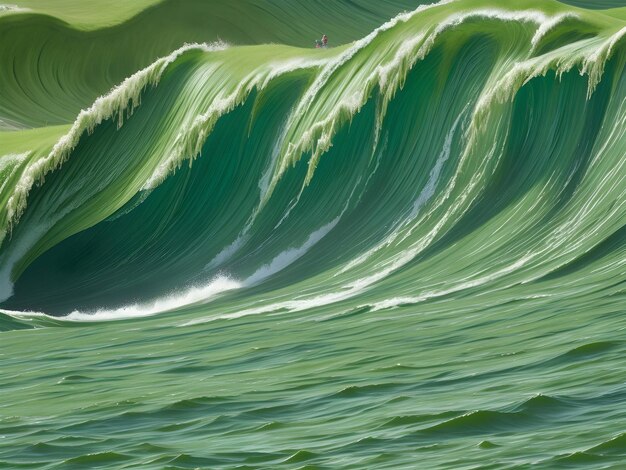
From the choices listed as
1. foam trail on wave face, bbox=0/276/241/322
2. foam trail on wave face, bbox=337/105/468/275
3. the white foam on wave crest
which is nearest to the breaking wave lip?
foam trail on wave face, bbox=0/276/241/322

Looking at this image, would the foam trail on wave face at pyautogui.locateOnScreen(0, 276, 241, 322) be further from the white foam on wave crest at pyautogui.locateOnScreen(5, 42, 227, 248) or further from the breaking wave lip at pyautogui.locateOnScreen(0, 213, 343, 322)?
the white foam on wave crest at pyautogui.locateOnScreen(5, 42, 227, 248)

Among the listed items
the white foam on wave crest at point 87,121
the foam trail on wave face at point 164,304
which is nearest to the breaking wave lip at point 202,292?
the foam trail on wave face at point 164,304

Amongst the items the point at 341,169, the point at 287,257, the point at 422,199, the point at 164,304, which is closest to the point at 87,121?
the point at 164,304

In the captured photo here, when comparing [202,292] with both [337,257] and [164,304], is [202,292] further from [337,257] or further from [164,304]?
[337,257]

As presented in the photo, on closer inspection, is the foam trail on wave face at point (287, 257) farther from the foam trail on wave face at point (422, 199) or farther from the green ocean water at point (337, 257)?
the foam trail on wave face at point (422, 199)

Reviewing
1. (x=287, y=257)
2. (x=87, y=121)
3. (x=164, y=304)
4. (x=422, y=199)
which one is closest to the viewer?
(x=422, y=199)

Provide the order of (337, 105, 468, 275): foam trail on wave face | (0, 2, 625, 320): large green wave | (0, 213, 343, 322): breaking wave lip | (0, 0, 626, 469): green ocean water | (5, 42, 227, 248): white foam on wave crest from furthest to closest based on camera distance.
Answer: (5, 42, 227, 248): white foam on wave crest
(0, 213, 343, 322): breaking wave lip
(337, 105, 468, 275): foam trail on wave face
(0, 2, 625, 320): large green wave
(0, 0, 626, 469): green ocean water
